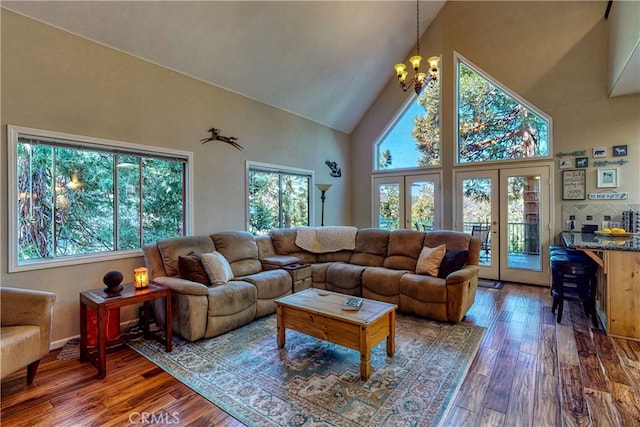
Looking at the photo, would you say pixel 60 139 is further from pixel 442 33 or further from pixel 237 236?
pixel 442 33

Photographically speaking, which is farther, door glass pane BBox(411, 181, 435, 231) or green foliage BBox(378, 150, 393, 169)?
green foliage BBox(378, 150, 393, 169)

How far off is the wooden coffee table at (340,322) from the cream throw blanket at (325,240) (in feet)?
6.05

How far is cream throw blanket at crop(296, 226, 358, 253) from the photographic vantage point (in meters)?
4.79

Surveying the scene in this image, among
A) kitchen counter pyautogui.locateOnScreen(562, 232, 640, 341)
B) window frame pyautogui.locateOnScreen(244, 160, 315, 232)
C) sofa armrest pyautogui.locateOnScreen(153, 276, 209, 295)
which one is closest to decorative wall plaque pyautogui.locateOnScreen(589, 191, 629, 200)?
kitchen counter pyautogui.locateOnScreen(562, 232, 640, 341)

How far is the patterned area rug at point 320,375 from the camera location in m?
1.94

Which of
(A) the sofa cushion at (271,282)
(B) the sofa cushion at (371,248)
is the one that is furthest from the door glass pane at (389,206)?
(A) the sofa cushion at (271,282)

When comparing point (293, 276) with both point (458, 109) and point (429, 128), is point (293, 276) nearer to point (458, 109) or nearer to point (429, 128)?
point (429, 128)

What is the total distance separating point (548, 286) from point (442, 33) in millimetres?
4848

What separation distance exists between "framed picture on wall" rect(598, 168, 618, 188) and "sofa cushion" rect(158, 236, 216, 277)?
5.68 meters

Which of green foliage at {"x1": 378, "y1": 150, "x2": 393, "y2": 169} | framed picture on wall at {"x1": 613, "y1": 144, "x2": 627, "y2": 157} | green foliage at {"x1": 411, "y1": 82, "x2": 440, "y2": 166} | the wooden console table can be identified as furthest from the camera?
green foliage at {"x1": 378, "y1": 150, "x2": 393, "y2": 169}

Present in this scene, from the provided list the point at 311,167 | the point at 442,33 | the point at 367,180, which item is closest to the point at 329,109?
the point at 311,167

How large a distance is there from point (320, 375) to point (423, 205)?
4.51m

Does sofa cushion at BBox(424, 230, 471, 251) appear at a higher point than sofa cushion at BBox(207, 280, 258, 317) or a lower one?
higher

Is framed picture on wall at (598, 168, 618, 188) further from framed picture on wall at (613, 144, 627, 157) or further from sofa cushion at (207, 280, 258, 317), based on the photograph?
sofa cushion at (207, 280, 258, 317)
